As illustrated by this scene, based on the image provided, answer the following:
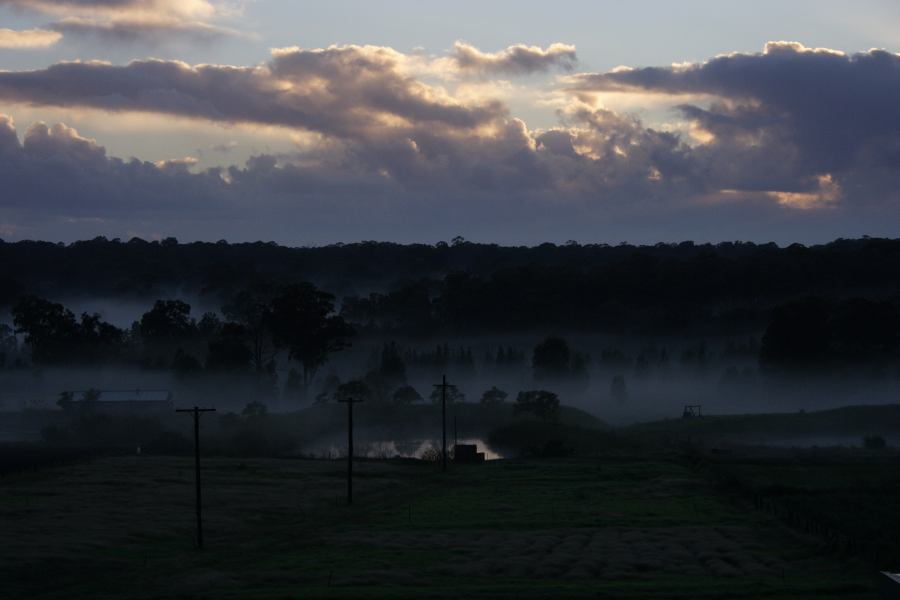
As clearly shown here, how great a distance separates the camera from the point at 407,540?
53.8m

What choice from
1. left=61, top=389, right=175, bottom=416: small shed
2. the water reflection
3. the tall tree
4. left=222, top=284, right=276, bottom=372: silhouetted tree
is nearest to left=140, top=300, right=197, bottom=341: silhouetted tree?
left=222, top=284, right=276, bottom=372: silhouetted tree

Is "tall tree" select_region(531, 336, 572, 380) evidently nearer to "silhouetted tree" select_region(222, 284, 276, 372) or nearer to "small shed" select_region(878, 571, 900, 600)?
"silhouetted tree" select_region(222, 284, 276, 372)

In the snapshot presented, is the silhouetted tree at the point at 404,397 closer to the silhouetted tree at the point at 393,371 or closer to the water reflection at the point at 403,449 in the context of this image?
the water reflection at the point at 403,449

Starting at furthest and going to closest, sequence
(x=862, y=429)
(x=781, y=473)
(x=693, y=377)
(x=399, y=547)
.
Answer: (x=693, y=377), (x=862, y=429), (x=781, y=473), (x=399, y=547)

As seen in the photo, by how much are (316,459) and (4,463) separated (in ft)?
88.5

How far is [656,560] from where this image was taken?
157 feet

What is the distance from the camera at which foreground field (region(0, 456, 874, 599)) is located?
42.3 meters

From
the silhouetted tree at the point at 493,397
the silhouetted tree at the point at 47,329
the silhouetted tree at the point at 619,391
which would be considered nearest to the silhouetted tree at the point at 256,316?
the silhouetted tree at the point at 47,329

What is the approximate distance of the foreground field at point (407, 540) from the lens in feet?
139

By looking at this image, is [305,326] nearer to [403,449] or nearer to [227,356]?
[227,356]

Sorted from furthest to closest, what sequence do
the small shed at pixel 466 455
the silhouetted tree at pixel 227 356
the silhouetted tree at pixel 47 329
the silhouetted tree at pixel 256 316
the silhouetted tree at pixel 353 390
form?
1. the silhouetted tree at pixel 47 329
2. the silhouetted tree at pixel 256 316
3. the silhouetted tree at pixel 227 356
4. the silhouetted tree at pixel 353 390
5. the small shed at pixel 466 455

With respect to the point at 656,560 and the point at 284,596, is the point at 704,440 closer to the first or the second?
the point at 656,560

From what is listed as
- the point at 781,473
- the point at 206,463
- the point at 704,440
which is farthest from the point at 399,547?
the point at 704,440

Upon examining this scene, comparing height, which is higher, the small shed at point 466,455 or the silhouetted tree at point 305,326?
the silhouetted tree at point 305,326
